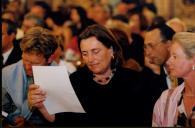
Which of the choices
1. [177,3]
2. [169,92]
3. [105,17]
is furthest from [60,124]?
[177,3]

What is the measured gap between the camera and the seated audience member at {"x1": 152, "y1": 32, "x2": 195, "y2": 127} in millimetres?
2984

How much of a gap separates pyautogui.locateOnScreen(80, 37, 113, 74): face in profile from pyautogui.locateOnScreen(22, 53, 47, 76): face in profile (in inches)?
11.0

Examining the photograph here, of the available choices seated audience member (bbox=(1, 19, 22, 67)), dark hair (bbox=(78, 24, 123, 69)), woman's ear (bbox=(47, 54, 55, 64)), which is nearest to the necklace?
dark hair (bbox=(78, 24, 123, 69))

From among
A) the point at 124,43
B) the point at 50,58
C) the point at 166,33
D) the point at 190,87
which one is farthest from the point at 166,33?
the point at 50,58

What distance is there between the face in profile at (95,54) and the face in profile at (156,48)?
39cm

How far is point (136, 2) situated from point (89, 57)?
5.09 metres

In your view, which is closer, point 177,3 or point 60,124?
point 60,124

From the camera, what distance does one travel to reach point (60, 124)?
3.21 m

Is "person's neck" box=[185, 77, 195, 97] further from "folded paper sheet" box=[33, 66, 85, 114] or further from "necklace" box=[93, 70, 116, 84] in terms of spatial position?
"folded paper sheet" box=[33, 66, 85, 114]

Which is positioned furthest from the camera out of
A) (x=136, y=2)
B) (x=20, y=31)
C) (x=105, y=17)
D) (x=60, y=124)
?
(x=136, y=2)

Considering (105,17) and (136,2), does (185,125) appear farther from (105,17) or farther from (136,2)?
(136,2)

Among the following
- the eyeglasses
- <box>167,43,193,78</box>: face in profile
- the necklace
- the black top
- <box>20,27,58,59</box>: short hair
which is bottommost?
the black top

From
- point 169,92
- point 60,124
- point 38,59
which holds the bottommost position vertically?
point 60,124

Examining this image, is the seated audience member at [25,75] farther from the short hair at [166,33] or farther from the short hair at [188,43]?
the short hair at [188,43]
